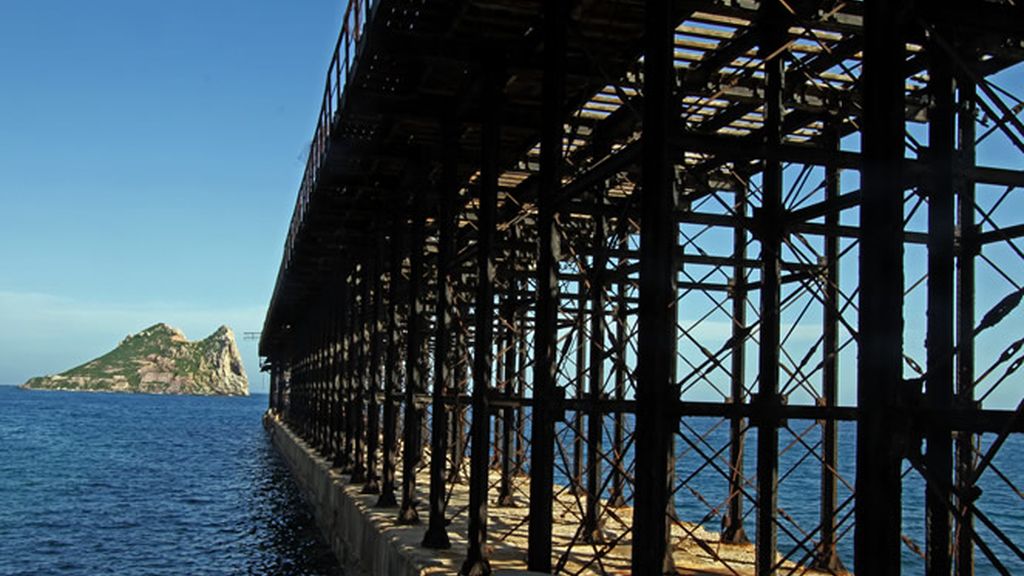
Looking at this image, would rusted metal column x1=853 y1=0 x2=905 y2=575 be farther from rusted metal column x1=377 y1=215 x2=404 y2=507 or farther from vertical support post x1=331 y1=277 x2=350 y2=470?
vertical support post x1=331 y1=277 x2=350 y2=470

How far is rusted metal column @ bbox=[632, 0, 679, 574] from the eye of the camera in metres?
8.40

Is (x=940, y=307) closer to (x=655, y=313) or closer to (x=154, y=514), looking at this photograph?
(x=655, y=313)

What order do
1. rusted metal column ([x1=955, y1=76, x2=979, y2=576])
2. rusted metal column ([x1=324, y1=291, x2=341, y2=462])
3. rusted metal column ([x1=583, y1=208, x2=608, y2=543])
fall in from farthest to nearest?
rusted metal column ([x1=324, y1=291, x2=341, y2=462])
rusted metal column ([x1=583, y1=208, x2=608, y2=543])
rusted metal column ([x1=955, y1=76, x2=979, y2=576])

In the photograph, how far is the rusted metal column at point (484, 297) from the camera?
525 inches

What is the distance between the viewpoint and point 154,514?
35.6 m

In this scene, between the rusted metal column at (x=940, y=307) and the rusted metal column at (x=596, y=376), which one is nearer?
the rusted metal column at (x=940, y=307)

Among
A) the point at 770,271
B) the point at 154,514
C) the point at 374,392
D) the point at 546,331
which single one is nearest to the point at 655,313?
the point at 546,331

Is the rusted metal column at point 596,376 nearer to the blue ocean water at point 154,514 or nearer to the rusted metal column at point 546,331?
the rusted metal column at point 546,331

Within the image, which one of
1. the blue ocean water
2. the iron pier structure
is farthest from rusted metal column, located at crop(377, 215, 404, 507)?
the blue ocean water

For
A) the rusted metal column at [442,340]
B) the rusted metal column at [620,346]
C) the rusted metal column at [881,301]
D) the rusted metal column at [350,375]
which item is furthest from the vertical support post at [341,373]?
the rusted metal column at [881,301]

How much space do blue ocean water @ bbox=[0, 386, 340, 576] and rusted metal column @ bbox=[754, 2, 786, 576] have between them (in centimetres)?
1436

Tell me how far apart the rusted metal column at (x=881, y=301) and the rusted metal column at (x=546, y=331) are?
18.8 feet

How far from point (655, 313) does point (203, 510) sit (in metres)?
31.2

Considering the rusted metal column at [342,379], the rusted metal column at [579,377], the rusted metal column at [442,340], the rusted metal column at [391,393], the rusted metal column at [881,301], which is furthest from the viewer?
the rusted metal column at [342,379]
